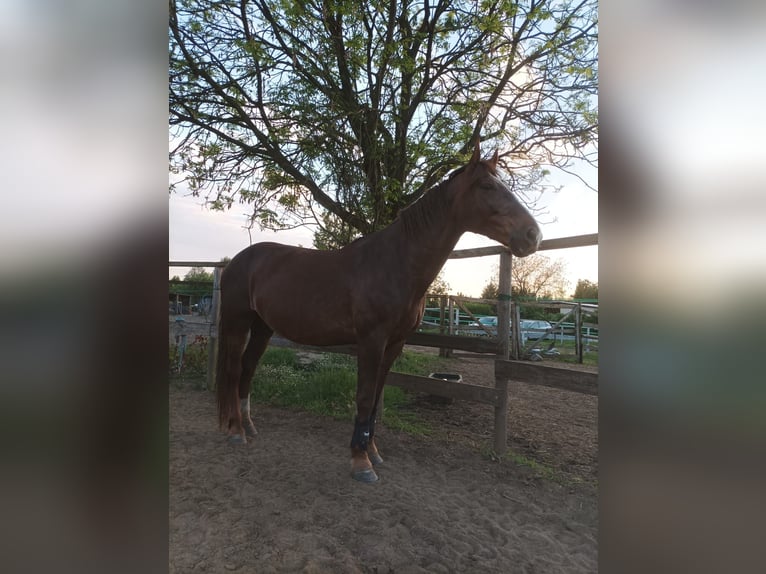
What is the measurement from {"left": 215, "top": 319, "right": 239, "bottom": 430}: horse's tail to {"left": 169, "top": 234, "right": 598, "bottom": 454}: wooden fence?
4.35 ft

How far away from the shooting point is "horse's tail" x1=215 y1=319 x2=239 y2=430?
10.5ft

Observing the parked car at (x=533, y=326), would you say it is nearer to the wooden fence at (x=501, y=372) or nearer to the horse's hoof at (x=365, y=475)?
the wooden fence at (x=501, y=372)

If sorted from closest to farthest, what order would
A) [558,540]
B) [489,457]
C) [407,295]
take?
[558,540]
[407,295]
[489,457]

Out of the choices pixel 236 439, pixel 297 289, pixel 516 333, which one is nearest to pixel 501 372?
Result: pixel 297 289

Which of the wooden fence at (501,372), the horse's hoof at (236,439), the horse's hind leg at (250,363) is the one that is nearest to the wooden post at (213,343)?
the horse's hind leg at (250,363)

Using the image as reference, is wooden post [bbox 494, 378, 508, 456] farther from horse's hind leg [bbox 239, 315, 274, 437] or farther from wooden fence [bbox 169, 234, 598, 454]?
horse's hind leg [bbox 239, 315, 274, 437]

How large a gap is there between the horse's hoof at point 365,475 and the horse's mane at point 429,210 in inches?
62.1

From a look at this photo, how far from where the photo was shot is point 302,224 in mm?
4242
